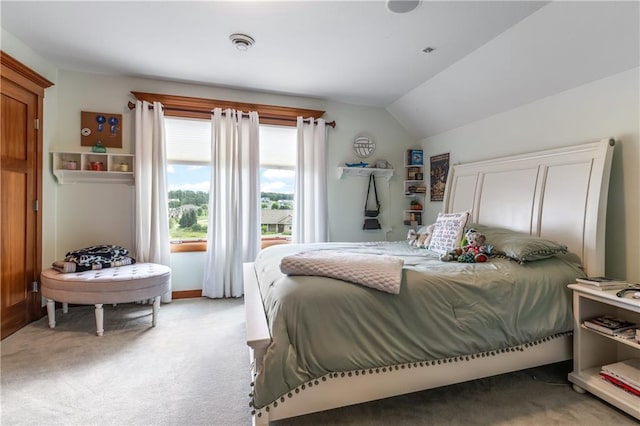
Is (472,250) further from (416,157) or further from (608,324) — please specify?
(416,157)

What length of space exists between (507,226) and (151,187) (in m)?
3.77

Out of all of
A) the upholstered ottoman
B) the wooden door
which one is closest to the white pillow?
the upholstered ottoman

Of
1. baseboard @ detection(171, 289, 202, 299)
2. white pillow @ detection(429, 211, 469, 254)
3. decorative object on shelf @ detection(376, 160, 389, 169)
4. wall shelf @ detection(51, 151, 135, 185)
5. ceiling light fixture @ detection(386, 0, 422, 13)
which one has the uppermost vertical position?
ceiling light fixture @ detection(386, 0, 422, 13)

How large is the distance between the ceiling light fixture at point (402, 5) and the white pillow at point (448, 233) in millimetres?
1741

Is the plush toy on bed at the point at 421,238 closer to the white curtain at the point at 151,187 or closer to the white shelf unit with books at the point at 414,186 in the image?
the white shelf unit with books at the point at 414,186

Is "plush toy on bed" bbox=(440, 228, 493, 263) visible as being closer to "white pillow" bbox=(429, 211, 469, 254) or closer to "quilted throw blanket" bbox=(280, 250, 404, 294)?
"white pillow" bbox=(429, 211, 469, 254)

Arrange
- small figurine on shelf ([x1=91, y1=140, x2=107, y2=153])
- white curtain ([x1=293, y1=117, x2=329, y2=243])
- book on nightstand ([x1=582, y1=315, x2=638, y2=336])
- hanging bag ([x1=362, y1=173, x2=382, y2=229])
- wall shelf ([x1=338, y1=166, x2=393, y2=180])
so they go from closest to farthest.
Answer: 1. book on nightstand ([x1=582, y1=315, x2=638, y2=336])
2. small figurine on shelf ([x1=91, y1=140, x2=107, y2=153])
3. white curtain ([x1=293, y1=117, x2=329, y2=243])
4. wall shelf ([x1=338, y1=166, x2=393, y2=180])
5. hanging bag ([x1=362, y1=173, x2=382, y2=229])

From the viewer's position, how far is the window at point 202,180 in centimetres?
368

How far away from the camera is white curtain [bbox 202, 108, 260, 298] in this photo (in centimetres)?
361

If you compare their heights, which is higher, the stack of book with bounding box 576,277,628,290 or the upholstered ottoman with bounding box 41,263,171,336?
the stack of book with bounding box 576,277,628,290

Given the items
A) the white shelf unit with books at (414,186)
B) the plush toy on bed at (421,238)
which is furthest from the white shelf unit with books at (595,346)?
the white shelf unit with books at (414,186)

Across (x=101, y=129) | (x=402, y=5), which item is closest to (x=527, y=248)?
(x=402, y=5)

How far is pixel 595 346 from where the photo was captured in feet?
6.40

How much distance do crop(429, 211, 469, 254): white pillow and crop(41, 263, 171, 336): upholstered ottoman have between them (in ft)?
8.61
